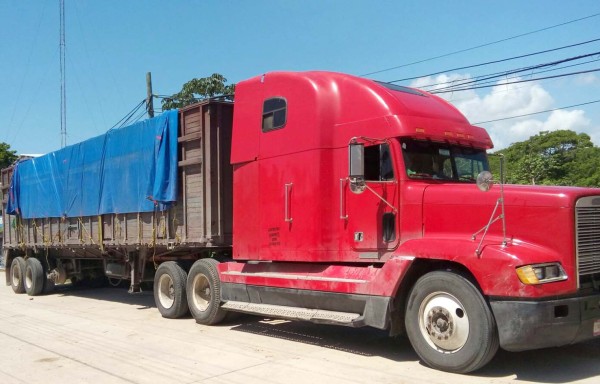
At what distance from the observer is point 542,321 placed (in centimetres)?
518

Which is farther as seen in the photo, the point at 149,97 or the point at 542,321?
the point at 149,97

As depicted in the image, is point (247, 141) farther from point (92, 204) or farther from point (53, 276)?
point (53, 276)

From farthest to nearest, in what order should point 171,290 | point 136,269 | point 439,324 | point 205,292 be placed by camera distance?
point 136,269
point 171,290
point 205,292
point 439,324

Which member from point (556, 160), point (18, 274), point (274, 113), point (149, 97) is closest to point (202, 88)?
point (149, 97)

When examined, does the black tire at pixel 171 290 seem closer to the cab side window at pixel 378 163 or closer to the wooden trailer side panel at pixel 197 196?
the wooden trailer side panel at pixel 197 196

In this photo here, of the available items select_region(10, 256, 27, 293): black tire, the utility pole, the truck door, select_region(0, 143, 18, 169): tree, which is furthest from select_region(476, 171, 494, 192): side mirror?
select_region(0, 143, 18, 169): tree

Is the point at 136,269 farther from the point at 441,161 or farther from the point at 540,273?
the point at 540,273

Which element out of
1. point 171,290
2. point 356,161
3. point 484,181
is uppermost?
point 356,161

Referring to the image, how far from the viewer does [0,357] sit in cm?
736

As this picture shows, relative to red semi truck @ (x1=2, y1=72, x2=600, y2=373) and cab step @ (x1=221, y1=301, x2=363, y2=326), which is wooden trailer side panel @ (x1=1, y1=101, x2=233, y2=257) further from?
cab step @ (x1=221, y1=301, x2=363, y2=326)

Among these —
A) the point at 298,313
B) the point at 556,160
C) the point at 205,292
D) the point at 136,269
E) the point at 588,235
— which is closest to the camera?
the point at 588,235

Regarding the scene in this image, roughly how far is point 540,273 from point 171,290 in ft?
22.7

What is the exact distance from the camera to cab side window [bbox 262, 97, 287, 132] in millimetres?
7996

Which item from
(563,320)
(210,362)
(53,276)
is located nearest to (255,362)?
(210,362)
